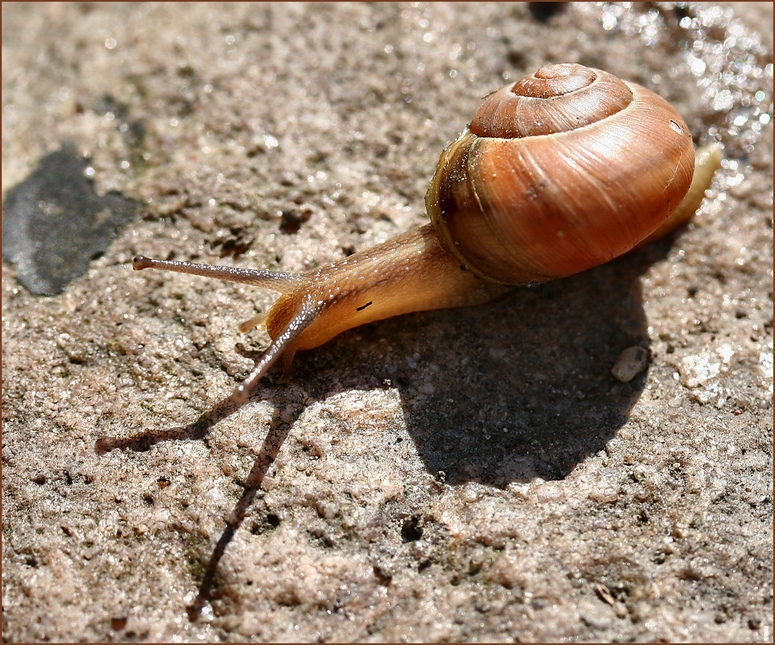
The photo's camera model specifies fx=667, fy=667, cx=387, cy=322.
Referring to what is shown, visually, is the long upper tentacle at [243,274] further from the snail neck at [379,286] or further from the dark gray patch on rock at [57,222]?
the dark gray patch on rock at [57,222]

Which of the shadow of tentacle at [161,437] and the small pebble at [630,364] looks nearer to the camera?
the shadow of tentacle at [161,437]

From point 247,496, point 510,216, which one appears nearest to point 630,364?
point 510,216

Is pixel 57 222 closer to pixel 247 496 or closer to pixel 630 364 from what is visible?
pixel 247 496

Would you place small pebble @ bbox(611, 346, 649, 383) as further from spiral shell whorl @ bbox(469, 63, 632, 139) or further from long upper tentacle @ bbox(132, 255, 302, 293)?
long upper tentacle @ bbox(132, 255, 302, 293)

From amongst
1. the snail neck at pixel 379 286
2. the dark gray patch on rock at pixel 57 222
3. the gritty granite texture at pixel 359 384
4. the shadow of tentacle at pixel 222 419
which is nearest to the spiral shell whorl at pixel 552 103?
the snail neck at pixel 379 286

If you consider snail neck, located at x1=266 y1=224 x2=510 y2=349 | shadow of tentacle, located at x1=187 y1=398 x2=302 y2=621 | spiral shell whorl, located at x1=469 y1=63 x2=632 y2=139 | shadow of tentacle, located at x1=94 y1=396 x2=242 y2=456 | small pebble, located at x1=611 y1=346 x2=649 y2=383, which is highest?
spiral shell whorl, located at x1=469 y1=63 x2=632 y2=139

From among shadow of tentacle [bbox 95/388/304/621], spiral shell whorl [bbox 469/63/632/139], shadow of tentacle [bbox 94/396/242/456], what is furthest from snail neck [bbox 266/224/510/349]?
spiral shell whorl [bbox 469/63/632/139]
